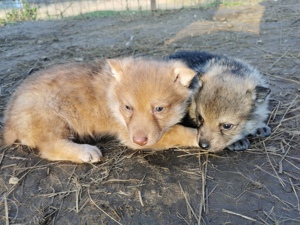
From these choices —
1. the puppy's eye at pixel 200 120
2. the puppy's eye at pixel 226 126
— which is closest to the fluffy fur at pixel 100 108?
the puppy's eye at pixel 200 120

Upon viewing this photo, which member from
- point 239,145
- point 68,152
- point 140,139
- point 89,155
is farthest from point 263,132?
point 68,152

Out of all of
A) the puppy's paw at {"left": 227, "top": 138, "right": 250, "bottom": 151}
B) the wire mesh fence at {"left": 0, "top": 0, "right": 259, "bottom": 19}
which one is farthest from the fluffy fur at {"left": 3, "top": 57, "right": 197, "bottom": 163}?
the wire mesh fence at {"left": 0, "top": 0, "right": 259, "bottom": 19}

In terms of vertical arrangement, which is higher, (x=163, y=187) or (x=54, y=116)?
(x=54, y=116)

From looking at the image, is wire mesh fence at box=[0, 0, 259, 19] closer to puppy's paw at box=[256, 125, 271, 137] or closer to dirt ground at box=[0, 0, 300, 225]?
dirt ground at box=[0, 0, 300, 225]

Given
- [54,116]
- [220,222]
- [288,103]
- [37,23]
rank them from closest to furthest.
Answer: [220,222] → [54,116] → [288,103] → [37,23]

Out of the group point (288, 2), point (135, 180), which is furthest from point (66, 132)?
point (288, 2)

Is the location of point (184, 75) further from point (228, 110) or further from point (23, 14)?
point (23, 14)

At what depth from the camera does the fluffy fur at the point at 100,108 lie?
3125 mm

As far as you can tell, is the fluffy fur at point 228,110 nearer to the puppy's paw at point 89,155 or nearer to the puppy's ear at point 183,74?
the puppy's ear at point 183,74

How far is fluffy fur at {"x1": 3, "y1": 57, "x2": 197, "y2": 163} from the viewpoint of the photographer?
10.3 feet

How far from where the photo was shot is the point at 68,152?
130 inches

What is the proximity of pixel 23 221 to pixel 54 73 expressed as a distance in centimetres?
185

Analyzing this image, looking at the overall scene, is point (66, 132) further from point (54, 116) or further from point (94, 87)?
point (94, 87)

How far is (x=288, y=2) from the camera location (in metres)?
10.6
